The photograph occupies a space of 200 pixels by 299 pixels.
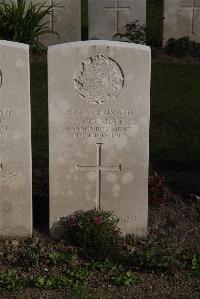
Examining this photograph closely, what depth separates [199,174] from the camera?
783cm

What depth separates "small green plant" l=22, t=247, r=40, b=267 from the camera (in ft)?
18.5

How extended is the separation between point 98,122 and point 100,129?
0.07 meters

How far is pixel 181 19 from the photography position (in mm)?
14016

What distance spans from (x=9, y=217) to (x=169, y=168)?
2.50 meters

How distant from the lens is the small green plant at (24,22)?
13117mm

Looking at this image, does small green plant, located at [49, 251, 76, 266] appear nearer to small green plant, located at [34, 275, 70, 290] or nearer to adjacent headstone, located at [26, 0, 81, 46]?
small green plant, located at [34, 275, 70, 290]

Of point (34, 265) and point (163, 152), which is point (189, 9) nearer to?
point (163, 152)

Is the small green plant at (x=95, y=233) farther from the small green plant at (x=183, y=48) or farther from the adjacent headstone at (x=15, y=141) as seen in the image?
the small green plant at (x=183, y=48)

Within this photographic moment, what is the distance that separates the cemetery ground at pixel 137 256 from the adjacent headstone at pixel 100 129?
1.15 feet

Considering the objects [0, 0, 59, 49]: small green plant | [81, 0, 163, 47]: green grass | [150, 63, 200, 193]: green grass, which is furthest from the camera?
[81, 0, 163, 47]: green grass

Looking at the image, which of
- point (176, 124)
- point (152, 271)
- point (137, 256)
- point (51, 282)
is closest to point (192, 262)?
point (152, 271)

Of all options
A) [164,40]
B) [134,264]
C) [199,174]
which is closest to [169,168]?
[199,174]

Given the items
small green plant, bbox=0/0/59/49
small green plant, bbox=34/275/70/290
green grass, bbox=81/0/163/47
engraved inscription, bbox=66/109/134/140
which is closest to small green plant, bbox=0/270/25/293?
small green plant, bbox=34/275/70/290

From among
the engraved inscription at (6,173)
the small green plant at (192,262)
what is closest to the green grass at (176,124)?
the small green plant at (192,262)
